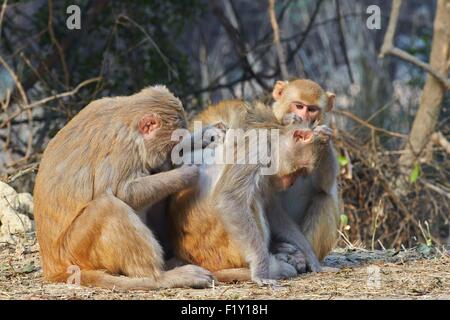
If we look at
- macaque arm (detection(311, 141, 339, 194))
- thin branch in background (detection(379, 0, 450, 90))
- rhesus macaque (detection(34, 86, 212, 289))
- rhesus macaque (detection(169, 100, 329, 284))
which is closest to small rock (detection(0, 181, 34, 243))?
rhesus macaque (detection(34, 86, 212, 289))

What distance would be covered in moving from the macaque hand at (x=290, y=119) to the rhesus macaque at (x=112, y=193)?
922mm

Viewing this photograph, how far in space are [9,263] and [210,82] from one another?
6.45 meters

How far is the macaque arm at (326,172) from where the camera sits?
6828 mm

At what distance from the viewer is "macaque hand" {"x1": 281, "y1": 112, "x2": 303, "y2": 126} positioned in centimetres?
689

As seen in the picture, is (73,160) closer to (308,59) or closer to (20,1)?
(20,1)

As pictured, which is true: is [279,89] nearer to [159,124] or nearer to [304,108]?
[304,108]

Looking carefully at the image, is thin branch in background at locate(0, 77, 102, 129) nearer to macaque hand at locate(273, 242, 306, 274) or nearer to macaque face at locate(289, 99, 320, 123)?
macaque face at locate(289, 99, 320, 123)

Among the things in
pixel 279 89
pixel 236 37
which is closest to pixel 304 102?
pixel 279 89

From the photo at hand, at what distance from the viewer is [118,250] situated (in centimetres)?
595

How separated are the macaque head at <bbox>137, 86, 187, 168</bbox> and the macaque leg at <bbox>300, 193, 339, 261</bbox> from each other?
4.20ft

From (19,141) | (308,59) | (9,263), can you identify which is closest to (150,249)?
(9,263)

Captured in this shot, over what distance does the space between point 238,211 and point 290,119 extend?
40.4 inches

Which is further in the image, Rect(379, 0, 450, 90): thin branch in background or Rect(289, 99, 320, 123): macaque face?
Rect(379, 0, 450, 90): thin branch in background

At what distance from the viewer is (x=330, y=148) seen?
6.79 meters
